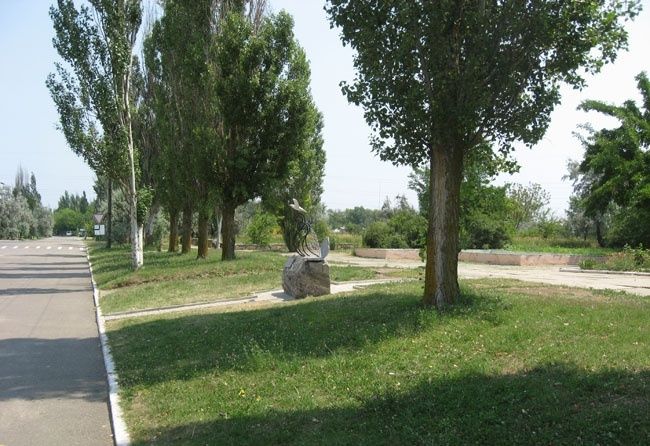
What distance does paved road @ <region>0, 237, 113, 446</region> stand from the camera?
248 inches

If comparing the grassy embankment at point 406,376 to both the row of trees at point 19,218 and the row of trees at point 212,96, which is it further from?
the row of trees at point 19,218

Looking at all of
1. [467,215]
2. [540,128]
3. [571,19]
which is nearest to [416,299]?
[467,215]

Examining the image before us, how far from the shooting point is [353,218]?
131 m

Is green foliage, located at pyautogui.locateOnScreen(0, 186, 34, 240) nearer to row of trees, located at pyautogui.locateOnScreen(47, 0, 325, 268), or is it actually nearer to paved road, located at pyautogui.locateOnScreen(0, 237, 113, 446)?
row of trees, located at pyautogui.locateOnScreen(47, 0, 325, 268)

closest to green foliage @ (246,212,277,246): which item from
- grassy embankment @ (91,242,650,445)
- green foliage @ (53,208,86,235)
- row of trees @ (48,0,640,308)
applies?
row of trees @ (48,0,640,308)

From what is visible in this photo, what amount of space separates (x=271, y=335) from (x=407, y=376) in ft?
10.8

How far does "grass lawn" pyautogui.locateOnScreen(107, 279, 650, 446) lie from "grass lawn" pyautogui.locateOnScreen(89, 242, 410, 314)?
20.8 feet

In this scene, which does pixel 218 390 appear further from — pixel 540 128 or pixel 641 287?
pixel 641 287

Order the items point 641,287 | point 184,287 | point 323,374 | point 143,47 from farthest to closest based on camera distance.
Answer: point 143,47
point 184,287
point 641,287
point 323,374

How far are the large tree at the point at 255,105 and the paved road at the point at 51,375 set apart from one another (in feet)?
28.9

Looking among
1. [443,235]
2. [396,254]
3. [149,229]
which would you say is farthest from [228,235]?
[149,229]

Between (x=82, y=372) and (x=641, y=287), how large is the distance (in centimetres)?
1222

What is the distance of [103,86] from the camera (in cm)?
2406

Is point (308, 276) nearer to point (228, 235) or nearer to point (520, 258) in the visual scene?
point (228, 235)
